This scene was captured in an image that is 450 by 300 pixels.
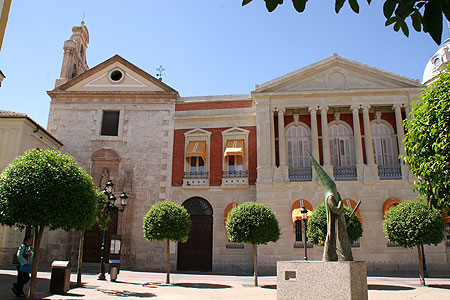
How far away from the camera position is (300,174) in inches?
919

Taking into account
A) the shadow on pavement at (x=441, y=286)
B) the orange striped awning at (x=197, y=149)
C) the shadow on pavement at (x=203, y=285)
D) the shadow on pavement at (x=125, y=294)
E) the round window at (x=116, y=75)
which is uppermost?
the round window at (x=116, y=75)

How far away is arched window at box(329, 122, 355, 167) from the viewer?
24.0 metres

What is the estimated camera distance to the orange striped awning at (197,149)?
24.2 m

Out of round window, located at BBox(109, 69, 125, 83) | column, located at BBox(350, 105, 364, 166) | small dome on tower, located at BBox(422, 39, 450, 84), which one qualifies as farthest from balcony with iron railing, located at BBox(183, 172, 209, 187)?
small dome on tower, located at BBox(422, 39, 450, 84)

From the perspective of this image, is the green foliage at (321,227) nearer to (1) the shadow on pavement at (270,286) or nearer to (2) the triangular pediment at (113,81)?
(1) the shadow on pavement at (270,286)

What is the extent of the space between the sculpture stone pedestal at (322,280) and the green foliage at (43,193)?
263 inches

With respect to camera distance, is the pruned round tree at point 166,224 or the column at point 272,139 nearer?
the pruned round tree at point 166,224

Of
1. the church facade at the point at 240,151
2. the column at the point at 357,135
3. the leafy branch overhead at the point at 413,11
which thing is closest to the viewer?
the leafy branch overhead at the point at 413,11

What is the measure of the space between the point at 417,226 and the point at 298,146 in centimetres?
963

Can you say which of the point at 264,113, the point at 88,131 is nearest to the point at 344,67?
the point at 264,113

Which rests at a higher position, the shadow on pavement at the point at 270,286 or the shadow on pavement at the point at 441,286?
the shadow on pavement at the point at 441,286

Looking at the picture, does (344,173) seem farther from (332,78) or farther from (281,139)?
(332,78)

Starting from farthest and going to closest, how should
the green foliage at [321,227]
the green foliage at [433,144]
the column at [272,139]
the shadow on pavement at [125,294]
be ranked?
1. the column at [272,139]
2. the green foliage at [321,227]
3. the shadow on pavement at [125,294]
4. the green foliage at [433,144]

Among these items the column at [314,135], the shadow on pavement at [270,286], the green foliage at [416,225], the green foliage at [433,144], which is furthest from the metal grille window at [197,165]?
the green foliage at [433,144]
